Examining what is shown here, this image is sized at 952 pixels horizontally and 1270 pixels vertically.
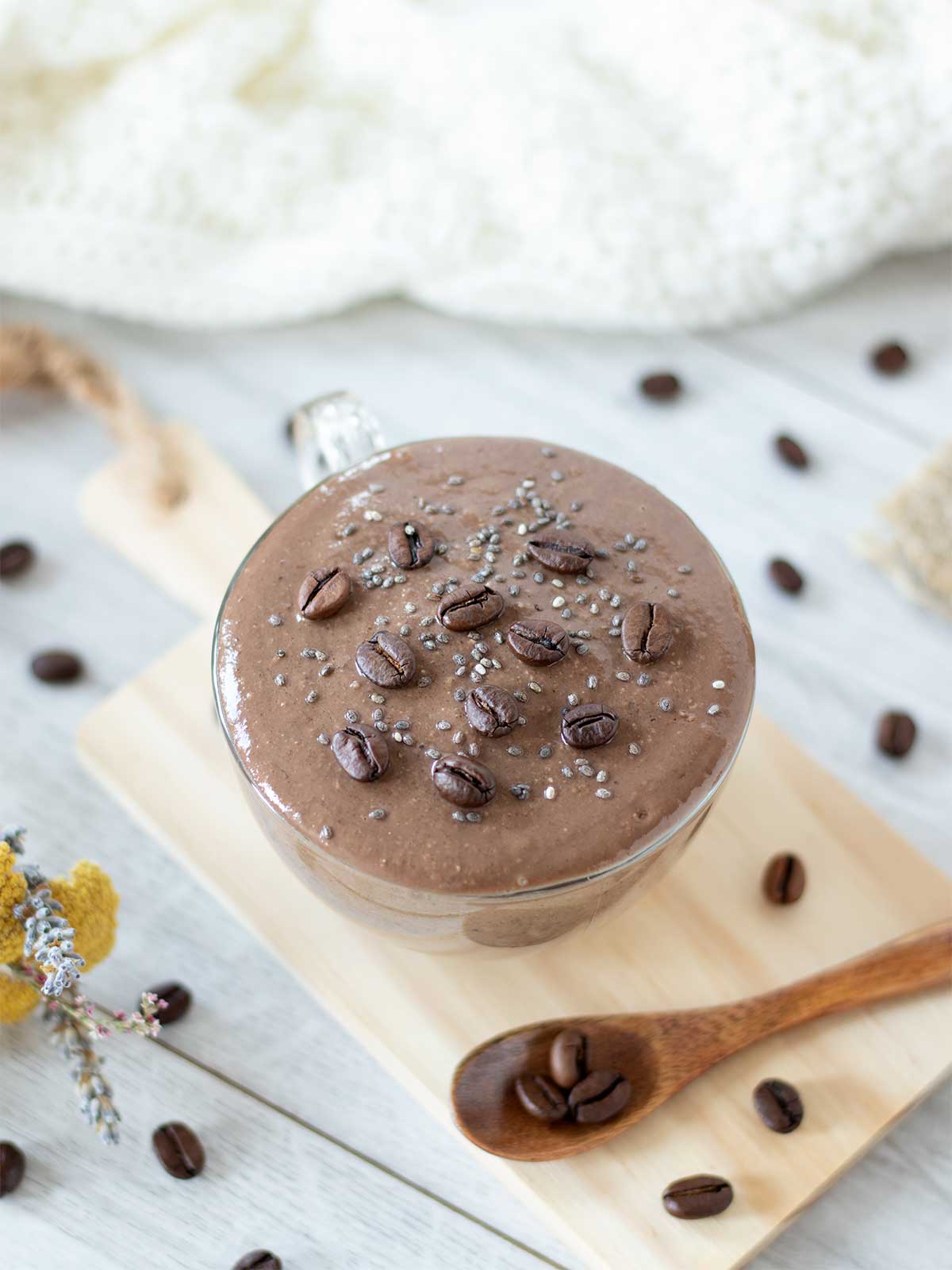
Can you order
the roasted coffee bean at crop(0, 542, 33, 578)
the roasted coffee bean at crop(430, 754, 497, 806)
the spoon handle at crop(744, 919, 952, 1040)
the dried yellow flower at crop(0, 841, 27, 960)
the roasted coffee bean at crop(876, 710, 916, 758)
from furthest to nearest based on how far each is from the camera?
the roasted coffee bean at crop(0, 542, 33, 578)
the roasted coffee bean at crop(876, 710, 916, 758)
the spoon handle at crop(744, 919, 952, 1040)
the dried yellow flower at crop(0, 841, 27, 960)
the roasted coffee bean at crop(430, 754, 497, 806)

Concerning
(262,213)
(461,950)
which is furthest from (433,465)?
Answer: (262,213)

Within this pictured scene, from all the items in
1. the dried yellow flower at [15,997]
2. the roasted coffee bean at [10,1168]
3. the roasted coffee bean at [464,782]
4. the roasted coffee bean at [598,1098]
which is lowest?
the roasted coffee bean at [598,1098]

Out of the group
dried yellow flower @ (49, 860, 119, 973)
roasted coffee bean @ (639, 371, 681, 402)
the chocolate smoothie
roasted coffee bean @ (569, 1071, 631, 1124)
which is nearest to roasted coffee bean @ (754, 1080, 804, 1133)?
roasted coffee bean @ (569, 1071, 631, 1124)

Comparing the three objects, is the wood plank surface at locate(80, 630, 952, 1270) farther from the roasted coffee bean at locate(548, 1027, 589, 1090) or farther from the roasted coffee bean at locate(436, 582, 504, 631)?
the roasted coffee bean at locate(436, 582, 504, 631)

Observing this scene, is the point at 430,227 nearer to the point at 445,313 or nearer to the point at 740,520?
the point at 445,313

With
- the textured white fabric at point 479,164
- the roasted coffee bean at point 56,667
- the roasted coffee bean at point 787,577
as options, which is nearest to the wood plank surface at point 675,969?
the roasted coffee bean at point 56,667

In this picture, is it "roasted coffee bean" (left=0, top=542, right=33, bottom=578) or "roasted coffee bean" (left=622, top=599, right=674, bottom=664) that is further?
"roasted coffee bean" (left=0, top=542, right=33, bottom=578)

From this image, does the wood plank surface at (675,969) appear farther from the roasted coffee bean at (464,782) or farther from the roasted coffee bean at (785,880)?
the roasted coffee bean at (464,782)

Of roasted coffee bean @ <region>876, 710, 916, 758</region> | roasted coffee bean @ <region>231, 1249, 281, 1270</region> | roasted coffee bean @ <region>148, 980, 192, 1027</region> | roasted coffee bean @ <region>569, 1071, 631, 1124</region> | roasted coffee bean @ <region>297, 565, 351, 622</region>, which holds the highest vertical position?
roasted coffee bean @ <region>297, 565, 351, 622</region>
